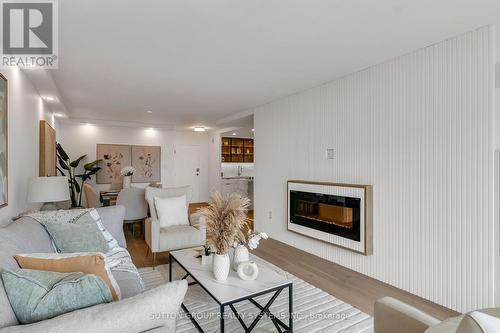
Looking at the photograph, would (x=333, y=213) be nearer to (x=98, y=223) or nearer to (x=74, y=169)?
(x=98, y=223)

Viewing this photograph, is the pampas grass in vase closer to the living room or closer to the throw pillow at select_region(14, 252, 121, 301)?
the living room

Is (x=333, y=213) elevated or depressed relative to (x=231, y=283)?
elevated

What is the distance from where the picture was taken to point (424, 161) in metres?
2.55

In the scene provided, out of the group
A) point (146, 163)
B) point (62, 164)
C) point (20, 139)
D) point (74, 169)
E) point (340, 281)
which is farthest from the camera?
point (146, 163)

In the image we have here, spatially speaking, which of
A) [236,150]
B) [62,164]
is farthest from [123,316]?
[236,150]

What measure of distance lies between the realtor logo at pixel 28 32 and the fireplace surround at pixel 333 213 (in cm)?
316

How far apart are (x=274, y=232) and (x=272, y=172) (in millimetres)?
1016

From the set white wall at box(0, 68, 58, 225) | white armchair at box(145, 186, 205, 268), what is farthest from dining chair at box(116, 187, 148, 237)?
white wall at box(0, 68, 58, 225)

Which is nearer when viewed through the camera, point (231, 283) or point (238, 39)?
point (231, 283)

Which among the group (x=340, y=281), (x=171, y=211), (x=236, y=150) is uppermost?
(x=236, y=150)

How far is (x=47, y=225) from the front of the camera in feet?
7.01

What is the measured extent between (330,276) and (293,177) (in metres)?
1.54

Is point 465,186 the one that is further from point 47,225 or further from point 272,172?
point 47,225

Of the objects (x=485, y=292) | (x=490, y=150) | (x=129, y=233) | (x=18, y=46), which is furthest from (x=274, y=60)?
(x=129, y=233)
